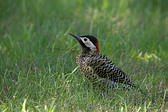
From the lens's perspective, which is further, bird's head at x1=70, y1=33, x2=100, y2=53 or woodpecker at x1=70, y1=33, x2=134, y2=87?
bird's head at x1=70, y1=33, x2=100, y2=53

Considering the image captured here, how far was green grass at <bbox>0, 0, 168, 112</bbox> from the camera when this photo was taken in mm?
6102

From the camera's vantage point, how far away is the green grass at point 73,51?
610cm

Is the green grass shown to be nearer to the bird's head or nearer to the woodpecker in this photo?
the woodpecker

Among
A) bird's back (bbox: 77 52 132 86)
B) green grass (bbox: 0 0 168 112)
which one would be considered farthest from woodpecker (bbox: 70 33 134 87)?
green grass (bbox: 0 0 168 112)

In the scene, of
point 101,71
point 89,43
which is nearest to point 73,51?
point 89,43

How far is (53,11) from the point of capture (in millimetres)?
10328

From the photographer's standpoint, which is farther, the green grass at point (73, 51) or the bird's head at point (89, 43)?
the bird's head at point (89, 43)

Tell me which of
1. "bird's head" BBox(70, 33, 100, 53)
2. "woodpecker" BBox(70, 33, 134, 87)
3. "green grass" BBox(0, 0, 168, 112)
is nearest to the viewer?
"green grass" BBox(0, 0, 168, 112)

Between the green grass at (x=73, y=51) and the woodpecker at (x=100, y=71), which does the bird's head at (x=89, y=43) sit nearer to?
the woodpecker at (x=100, y=71)

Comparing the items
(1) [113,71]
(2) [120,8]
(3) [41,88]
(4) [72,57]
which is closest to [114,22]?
(2) [120,8]

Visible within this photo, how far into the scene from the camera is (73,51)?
7.92 metres

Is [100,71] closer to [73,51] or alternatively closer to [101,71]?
[101,71]

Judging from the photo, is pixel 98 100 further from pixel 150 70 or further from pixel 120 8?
pixel 120 8

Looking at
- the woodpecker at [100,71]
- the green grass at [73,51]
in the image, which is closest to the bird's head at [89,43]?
the woodpecker at [100,71]
